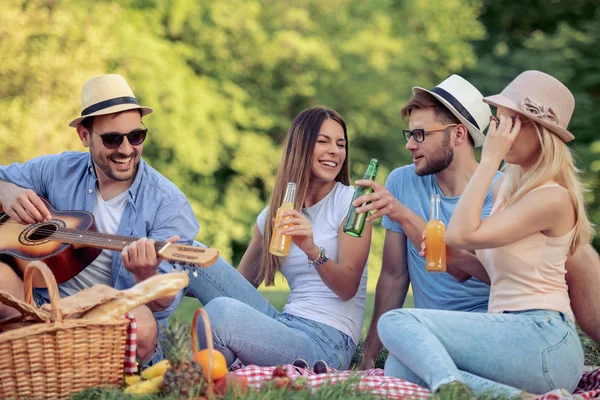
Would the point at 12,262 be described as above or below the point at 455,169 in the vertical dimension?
below

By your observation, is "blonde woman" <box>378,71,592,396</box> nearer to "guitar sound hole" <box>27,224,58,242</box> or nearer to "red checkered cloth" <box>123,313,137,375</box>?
"red checkered cloth" <box>123,313,137,375</box>

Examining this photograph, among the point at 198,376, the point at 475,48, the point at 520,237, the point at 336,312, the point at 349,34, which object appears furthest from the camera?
the point at 475,48

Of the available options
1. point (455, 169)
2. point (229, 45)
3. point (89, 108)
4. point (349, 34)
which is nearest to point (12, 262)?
point (89, 108)

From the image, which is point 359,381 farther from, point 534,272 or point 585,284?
point 585,284

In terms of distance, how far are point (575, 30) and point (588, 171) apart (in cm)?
380

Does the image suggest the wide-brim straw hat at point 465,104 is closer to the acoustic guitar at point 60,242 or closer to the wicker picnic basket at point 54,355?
the acoustic guitar at point 60,242

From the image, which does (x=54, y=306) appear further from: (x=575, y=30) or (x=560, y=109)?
(x=575, y=30)

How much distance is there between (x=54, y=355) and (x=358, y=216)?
1653 mm

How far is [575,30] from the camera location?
19469mm

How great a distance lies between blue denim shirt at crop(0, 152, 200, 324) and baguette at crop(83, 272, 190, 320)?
0.90 m

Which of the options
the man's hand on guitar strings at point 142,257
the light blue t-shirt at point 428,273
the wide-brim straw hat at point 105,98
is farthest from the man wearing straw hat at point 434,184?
the wide-brim straw hat at point 105,98

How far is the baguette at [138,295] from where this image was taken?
340 cm

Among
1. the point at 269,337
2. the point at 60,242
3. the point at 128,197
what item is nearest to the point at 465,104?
the point at 269,337

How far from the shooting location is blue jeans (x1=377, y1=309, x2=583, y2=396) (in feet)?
11.5
